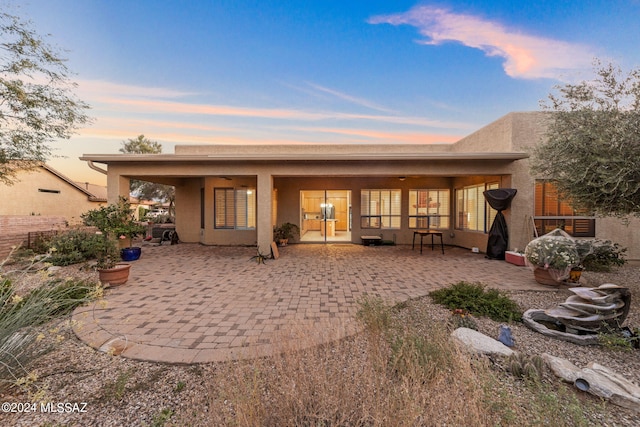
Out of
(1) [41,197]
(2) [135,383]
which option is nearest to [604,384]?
(2) [135,383]

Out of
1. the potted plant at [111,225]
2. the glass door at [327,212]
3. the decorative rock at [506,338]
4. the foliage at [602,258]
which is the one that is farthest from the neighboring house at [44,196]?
→ the foliage at [602,258]

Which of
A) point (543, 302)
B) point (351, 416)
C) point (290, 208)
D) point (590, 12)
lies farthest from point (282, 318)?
point (590, 12)

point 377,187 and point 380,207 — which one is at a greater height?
point 377,187

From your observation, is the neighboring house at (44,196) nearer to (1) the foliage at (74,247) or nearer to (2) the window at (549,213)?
(1) the foliage at (74,247)

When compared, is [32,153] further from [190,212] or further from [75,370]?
[75,370]

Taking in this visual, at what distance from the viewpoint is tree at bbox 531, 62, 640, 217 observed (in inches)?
137

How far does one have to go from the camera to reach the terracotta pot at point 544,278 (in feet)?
15.8

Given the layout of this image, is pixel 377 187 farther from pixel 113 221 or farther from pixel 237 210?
pixel 113 221

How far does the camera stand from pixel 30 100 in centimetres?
682

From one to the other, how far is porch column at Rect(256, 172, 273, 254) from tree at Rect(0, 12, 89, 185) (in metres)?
5.91

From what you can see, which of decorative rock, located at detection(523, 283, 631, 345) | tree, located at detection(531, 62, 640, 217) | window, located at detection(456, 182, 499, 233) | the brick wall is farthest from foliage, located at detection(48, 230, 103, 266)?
window, located at detection(456, 182, 499, 233)

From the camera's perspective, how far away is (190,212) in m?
10.5

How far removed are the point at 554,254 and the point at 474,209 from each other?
445cm

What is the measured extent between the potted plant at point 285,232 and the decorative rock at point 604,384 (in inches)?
330
